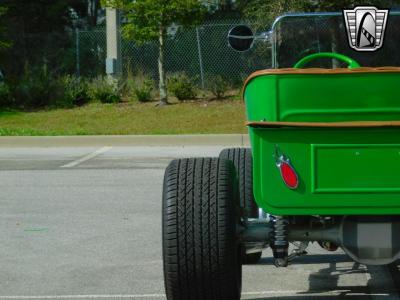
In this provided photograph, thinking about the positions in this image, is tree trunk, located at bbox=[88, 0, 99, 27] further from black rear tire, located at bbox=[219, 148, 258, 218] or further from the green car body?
the green car body

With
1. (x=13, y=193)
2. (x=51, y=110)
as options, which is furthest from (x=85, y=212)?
(x=51, y=110)

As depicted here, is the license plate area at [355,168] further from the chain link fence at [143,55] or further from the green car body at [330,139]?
the chain link fence at [143,55]

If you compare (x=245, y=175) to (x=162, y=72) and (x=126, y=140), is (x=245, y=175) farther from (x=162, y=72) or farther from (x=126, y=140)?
(x=162, y=72)

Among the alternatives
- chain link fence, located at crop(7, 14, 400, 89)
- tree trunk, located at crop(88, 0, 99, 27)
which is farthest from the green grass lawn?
tree trunk, located at crop(88, 0, 99, 27)

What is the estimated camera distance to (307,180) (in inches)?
184

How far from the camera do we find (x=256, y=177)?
472cm

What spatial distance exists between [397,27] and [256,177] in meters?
1.74

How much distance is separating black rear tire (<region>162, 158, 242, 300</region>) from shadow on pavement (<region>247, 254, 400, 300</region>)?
985mm

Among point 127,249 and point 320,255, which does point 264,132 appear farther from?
point 127,249

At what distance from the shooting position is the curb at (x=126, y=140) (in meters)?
17.1

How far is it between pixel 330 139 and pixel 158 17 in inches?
677

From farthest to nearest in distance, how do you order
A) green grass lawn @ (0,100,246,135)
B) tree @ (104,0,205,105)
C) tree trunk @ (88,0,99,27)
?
tree trunk @ (88,0,99,27) → tree @ (104,0,205,105) → green grass lawn @ (0,100,246,135)

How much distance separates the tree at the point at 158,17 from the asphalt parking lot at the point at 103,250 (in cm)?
869

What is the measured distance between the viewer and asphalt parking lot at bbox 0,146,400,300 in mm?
6105
